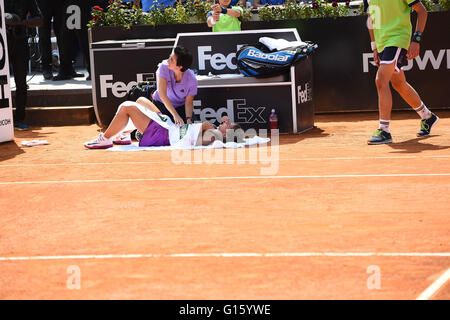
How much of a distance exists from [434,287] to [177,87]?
237 inches

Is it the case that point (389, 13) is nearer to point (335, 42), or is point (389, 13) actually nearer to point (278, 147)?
point (278, 147)

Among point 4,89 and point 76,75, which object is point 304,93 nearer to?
point 4,89

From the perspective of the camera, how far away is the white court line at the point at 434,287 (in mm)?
3377

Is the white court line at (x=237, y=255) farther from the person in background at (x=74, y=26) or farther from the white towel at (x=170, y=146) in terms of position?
the person in background at (x=74, y=26)

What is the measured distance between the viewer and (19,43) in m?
10.7

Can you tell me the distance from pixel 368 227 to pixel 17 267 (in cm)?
204

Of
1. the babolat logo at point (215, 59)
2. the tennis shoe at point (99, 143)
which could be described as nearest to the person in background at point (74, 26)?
the babolat logo at point (215, 59)

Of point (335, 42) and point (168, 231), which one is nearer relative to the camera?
point (168, 231)

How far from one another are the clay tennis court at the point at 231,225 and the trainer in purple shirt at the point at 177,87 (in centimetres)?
108

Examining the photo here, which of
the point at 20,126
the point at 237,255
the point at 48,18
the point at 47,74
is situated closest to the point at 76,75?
the point at 47,74

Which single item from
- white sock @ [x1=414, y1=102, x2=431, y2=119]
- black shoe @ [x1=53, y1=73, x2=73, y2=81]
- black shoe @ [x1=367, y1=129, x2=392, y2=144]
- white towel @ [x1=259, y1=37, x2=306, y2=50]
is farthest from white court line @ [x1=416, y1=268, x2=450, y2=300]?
black shoe @ [x1=53, y1=73, x2=73, y2=81]

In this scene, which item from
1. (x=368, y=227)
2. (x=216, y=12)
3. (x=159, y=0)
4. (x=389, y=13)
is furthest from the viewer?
(x=159, y=0)
